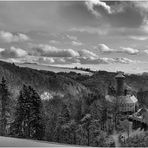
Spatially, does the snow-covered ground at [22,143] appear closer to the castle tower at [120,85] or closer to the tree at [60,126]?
the tree at [60,126]

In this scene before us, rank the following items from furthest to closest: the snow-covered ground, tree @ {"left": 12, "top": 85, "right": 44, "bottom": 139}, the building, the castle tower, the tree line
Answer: the castle tower → the building → the tree line → tree @ {"left": 12, "top": 85, "right": 44, "bottom": 139} → the snow-covered ground

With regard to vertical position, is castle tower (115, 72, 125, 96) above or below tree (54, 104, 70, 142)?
above

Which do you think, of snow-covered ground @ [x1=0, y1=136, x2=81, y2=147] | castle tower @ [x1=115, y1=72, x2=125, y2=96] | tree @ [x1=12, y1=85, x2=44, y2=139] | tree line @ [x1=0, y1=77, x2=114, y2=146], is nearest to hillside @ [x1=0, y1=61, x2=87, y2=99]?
castle tower @ [x1=115, y1=72, x2=125, y2=96]

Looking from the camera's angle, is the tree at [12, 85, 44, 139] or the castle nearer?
the tree at [12, 85, 44, 139]

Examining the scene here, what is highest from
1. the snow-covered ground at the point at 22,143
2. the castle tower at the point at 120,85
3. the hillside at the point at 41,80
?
the hillside at the point at 41,80

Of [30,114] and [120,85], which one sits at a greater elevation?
[120,85]

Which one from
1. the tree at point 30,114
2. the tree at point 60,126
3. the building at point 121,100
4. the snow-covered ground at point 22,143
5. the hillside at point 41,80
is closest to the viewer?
the snow-covered ground at point 22,143

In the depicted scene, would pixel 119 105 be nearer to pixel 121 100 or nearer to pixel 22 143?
pixel 121 100

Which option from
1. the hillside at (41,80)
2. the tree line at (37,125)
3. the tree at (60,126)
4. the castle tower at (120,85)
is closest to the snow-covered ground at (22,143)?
the tree line at (37,125)

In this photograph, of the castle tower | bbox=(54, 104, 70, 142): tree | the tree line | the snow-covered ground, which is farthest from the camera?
the castle tower

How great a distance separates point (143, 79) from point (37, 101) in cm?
8210

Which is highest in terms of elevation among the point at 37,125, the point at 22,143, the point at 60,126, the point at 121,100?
the point at 121,100

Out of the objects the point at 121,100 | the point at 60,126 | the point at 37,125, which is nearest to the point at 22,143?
the point at 37,125

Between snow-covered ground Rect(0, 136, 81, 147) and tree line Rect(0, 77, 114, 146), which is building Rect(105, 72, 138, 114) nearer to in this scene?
tree line Rect(0, 77, 114, 146)
